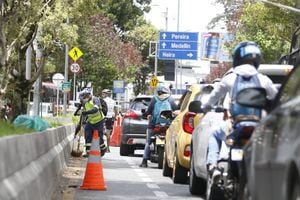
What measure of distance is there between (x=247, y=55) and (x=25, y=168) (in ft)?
8.45

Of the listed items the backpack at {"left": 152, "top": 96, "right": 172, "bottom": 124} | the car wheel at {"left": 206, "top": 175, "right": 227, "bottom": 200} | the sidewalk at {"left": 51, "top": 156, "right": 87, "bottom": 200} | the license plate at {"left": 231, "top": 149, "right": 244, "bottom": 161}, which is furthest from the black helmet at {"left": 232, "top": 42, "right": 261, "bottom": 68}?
the backpack at {"left": 152, "top": 96, "right": 172, "bottom": 124}

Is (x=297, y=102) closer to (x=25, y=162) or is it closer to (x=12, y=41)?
(x=25, y=162)

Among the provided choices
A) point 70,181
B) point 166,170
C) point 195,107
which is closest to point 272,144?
point 195,107

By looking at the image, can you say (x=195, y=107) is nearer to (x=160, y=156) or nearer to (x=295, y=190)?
(x=295, y=190)

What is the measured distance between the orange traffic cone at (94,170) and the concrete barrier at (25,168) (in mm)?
1193

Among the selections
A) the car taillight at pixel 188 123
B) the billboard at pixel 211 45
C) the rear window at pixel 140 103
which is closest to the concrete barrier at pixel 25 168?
the car taillight at pixel 188 123

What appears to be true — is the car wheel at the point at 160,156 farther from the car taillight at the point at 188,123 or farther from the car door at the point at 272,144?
the car door at the point at 272,144

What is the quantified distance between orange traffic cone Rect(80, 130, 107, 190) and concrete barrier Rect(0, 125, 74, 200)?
119cm

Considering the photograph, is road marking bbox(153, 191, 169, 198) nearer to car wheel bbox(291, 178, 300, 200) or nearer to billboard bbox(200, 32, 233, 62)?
car wheel bbox(291, 178, 300, 200)

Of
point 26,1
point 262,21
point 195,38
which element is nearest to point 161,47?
point 195,38

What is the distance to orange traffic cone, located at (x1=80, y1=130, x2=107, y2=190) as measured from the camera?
41.6 feet

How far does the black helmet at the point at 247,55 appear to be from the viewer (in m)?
7.65

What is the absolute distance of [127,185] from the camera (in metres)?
13.7

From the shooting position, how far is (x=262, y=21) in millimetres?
35594
